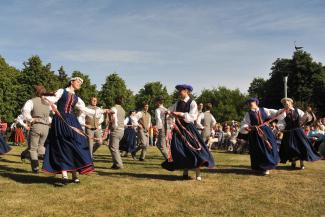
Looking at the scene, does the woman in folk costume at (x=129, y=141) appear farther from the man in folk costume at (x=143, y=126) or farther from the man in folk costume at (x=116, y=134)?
the man in folk costume at (x=116, y=134)

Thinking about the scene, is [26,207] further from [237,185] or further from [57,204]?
[237,185]

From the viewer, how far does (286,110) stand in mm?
9805

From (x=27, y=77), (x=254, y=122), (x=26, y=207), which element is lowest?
(x=26, y=207)

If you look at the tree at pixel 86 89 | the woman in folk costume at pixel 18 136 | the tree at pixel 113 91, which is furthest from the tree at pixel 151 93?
the woman in folk costume at pixel 18 136

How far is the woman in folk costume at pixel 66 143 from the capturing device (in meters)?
7.32

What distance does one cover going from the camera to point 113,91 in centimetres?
4953

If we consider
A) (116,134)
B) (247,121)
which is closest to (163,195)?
(247,121)

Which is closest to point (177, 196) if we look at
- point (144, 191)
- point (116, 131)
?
point (144, 191)

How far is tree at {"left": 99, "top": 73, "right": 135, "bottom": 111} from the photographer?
162ft

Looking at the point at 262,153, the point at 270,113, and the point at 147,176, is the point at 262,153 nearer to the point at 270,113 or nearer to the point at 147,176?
the point at 270,113

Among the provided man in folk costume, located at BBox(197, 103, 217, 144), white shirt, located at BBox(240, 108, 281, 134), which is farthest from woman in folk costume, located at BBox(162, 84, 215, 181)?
man in folk costume, located at BBox(197, 103, 217, 144)

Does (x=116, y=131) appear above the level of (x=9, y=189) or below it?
above

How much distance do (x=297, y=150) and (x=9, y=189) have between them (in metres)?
6.93

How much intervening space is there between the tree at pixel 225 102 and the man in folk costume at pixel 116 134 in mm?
56432
